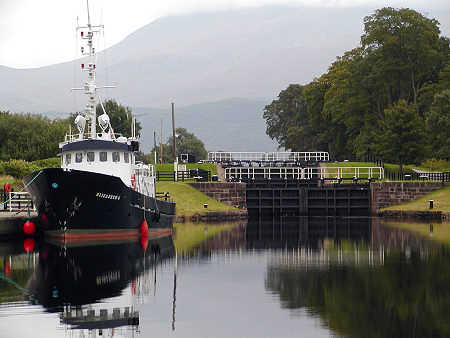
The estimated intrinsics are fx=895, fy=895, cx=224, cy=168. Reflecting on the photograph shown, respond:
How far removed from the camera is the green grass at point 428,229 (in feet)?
160

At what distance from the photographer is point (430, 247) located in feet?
143

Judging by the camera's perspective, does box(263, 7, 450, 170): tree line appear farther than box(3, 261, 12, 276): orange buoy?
Yes

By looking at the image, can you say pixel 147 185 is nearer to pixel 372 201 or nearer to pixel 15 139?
pixel 372 201

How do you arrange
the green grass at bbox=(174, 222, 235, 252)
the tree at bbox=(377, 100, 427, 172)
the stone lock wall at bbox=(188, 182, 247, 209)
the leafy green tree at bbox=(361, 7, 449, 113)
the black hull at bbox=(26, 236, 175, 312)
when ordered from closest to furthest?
the black hull at bbox=(26, 236, 175, 312) < the green grass at bbox=(174, 222, 235, 252) < the stone lock wall at bbox=(188, 182, 247, 209) < the tree at bbox=(377, 100, 427, 172) < the leafy green tree at bbox=(361, 7, 449, 113)

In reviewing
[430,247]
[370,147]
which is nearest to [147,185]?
[430,247]

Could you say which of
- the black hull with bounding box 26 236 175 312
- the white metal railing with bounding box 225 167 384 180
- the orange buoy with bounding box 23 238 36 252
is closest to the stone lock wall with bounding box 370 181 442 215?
the white metal railing with bounding box 225 167 384 180

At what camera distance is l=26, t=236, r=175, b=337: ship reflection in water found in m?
24.3

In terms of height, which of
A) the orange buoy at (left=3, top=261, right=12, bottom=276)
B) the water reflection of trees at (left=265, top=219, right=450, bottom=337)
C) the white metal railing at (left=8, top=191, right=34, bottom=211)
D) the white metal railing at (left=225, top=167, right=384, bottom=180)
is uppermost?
the white metal railing at (left=225, top=167, right=384, bottom=180)

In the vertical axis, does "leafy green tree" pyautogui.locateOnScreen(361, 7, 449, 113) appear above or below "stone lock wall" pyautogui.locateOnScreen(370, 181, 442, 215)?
above

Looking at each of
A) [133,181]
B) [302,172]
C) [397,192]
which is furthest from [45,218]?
[302,172]

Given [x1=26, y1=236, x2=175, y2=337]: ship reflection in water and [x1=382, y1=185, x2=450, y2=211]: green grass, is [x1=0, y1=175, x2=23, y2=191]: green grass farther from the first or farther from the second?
[x1=382, y1=185, x2=450, y2=211]: green grass

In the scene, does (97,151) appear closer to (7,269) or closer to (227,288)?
(7,269)

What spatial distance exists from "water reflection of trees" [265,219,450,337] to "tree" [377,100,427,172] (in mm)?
46355

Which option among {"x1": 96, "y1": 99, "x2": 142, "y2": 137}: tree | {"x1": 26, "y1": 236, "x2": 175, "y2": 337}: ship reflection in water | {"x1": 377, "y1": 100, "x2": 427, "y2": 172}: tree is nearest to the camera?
{"x1": 26, "y1": 236, "x2": 175, "y2": 337}: ship reflection in water
